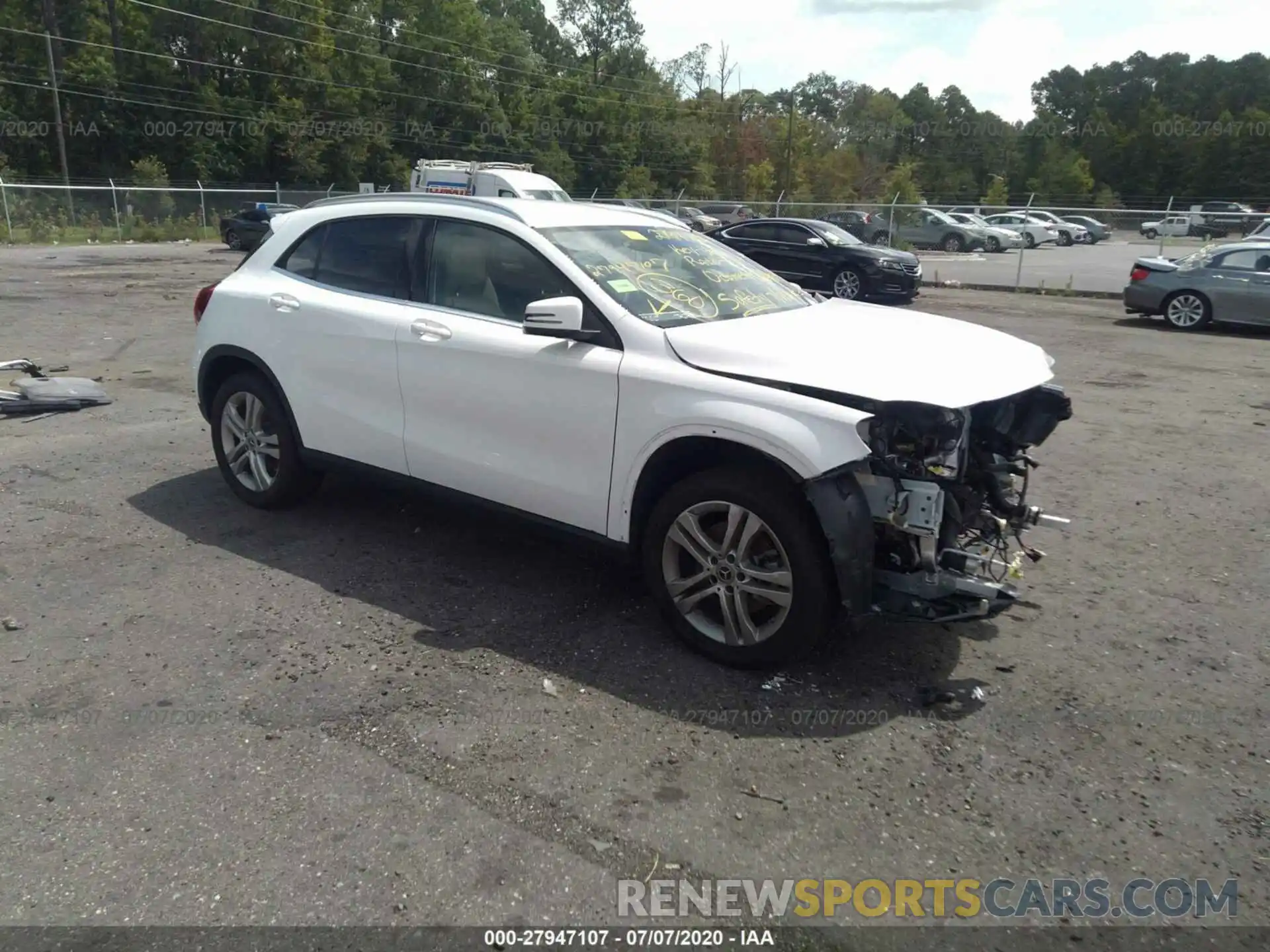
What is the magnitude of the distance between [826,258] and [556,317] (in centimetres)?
1549

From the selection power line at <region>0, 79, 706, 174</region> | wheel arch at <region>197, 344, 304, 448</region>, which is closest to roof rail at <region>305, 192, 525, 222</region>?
wheel arch at <region>197, 344, 304, 448</region>

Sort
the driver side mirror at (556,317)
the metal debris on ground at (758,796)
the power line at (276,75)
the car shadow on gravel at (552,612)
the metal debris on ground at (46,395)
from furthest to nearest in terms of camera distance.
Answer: the power line at (276,75) < the metal debris on ground at (46,395) < the driver side mirror at (556,317) < the car shadow on gravel at (552,612) < the metal debris on ground at (758,796)

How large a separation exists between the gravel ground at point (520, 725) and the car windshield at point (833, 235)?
13.3 meters

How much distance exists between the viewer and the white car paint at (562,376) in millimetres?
3787

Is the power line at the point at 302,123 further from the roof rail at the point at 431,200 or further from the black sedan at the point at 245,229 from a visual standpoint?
the roof rail at the point at 431,200

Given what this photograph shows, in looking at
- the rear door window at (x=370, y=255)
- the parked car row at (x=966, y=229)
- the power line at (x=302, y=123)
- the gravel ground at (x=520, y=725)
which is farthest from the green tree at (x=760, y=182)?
the gravel ground at (x=520, y=725)

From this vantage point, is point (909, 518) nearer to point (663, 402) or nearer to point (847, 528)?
point (847, 528)

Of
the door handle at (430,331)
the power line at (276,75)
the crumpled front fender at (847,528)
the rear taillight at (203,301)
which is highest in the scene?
the power line at (276,75)

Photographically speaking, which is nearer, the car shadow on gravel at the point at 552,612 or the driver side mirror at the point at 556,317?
the car shadow on gravel at the point at 552,612

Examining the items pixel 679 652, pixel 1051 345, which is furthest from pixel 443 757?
pixel 1051 345

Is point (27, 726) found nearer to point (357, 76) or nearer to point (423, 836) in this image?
point (423, 836)

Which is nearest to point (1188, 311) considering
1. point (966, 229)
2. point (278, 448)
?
point (278, 448)

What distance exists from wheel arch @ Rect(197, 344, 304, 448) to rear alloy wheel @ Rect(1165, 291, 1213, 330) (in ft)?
49.6

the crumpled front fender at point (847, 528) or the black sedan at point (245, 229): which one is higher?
the crumpled front fender at point (847, 528)
